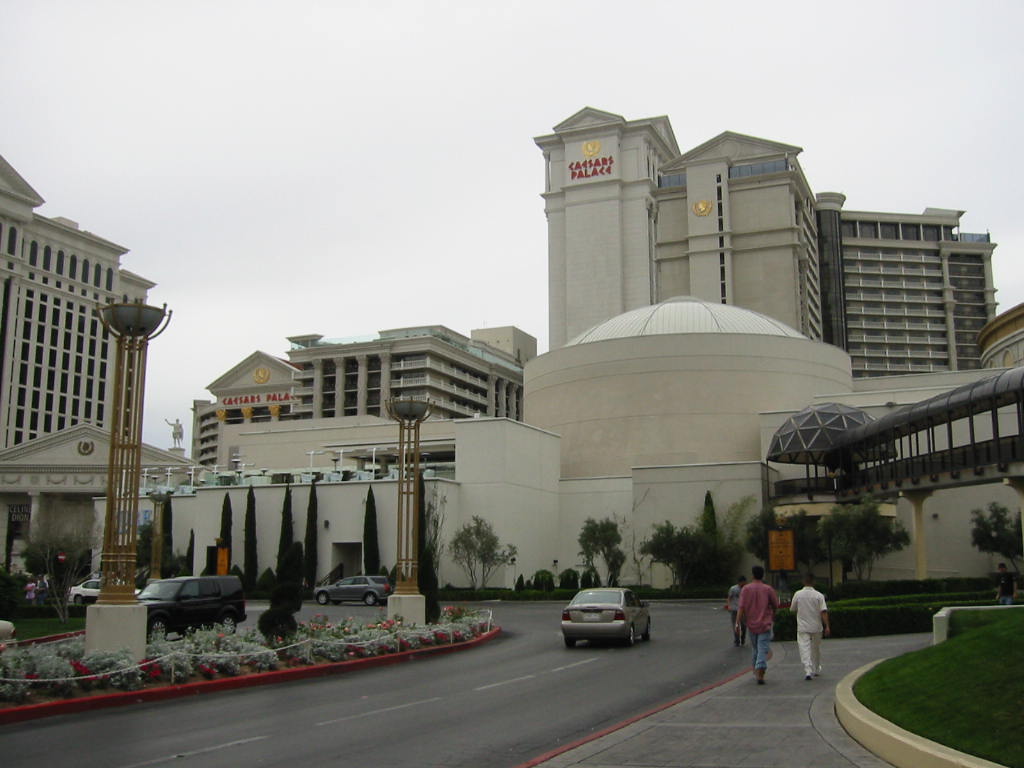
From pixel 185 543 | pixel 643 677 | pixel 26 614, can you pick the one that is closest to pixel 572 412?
pixel 185 543

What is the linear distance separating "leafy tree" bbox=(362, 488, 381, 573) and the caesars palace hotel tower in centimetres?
6163

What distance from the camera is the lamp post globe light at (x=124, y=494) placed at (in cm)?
1689

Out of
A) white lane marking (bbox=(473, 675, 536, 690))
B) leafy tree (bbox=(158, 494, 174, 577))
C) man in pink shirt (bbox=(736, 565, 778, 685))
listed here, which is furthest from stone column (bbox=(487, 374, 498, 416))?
man in pink shirt (bbox=(736, 565, 778, 685))

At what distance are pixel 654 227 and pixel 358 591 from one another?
80418 millimetres

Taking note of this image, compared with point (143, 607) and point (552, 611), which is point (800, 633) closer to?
point (143, 607)

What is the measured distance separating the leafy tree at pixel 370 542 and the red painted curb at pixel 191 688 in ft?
102

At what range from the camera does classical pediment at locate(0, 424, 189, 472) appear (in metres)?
82.4

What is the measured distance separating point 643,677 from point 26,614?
27.6 m

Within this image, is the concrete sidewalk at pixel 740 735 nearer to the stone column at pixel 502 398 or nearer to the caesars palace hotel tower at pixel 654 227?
the caesars palace hotel tower at pixel 654 227

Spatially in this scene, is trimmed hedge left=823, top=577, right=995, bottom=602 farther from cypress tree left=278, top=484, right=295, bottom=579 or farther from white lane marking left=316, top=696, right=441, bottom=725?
cypress tree left=278, top=484, right=295, bottom=579

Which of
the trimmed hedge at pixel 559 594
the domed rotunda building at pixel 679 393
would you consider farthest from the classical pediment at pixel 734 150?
the trimmed hedge at pixel 559 594

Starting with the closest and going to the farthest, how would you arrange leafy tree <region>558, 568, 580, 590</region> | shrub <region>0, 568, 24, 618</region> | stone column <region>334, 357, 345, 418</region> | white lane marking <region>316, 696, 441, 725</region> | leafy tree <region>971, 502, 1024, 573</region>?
white lane marking <region>316, 696, 441, 725</region>, shrub <region>0, 568, 24, 618</region>, leafy tree <region>971, 502, 1024, 573</region>, leafy tree <region>558, 568, 580, 590</region>, stone column <region>334, 357, 345, 418</region>

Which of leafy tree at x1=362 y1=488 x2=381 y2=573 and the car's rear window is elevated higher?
leafy tree at x1=362 y1=488 x2=381 y2=573

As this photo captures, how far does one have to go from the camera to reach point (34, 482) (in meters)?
82.9
